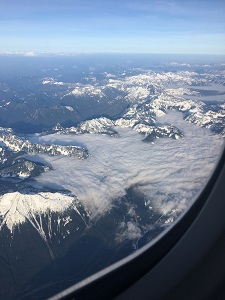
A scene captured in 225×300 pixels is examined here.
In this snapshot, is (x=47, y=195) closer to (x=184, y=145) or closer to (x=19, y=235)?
(x=19, y=235)

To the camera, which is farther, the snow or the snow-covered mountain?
the snow

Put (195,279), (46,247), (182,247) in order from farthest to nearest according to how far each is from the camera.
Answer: (46,247) → (182,247) → (195,279)

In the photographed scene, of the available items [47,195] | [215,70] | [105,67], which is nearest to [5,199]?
[47,195]

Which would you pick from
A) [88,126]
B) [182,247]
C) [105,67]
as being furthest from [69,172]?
[105,67]

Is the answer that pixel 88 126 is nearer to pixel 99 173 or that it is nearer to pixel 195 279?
pixel 99 173

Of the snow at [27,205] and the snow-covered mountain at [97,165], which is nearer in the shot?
the snow-covered mountain at [97,165]

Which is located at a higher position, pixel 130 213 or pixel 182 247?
pixel 182 247

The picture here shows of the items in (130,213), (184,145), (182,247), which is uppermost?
(182,247)

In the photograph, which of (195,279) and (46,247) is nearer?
(195,279)

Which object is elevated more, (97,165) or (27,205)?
(97,165)

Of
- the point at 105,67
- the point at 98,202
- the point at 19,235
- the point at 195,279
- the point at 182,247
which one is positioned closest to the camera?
the point at 195,279

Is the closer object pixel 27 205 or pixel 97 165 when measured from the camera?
pixel 27 205
